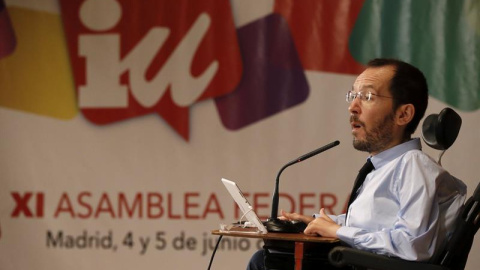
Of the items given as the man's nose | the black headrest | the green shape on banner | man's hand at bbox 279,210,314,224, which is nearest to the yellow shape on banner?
the green shape on banner

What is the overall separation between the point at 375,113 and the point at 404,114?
0.34ft

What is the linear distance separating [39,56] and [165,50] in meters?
0.80

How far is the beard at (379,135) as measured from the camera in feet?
8.80

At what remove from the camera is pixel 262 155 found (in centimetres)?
447

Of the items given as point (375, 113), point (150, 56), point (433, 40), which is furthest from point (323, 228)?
point (150, 56)

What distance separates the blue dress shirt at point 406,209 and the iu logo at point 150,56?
6.71ft

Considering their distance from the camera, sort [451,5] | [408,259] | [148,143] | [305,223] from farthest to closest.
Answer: [148,143]
[451,5]
[305,223]
[408,259]

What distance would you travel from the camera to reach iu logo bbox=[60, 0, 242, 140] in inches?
178

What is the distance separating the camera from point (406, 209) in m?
2.43

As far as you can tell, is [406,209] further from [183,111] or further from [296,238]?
[183,111]

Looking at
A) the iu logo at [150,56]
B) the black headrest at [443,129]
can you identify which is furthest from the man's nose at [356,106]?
the iu logo at [150,56]

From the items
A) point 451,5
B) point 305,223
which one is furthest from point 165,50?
point 305,223

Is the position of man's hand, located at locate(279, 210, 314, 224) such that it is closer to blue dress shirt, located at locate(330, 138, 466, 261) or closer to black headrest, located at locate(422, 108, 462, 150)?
blue dress shirt, located at locate(330, 138, 466, 261)

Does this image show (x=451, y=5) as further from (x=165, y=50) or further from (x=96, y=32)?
(x=96, y=32)
